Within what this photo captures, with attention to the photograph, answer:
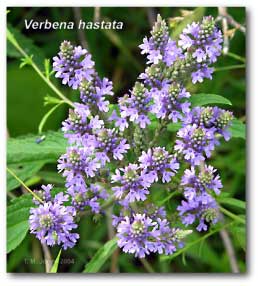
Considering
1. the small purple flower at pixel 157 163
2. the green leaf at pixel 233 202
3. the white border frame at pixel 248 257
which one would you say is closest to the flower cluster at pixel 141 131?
the small purple flower at pixel 157 163

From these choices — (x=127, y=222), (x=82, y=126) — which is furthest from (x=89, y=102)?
(x=127, y=222)

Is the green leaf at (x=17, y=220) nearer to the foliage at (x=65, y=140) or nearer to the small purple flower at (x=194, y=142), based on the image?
the foliage at (x=65, y=140)

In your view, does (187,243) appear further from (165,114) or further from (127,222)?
(165,114)

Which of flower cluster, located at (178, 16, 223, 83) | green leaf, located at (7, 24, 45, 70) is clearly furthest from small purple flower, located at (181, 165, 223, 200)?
green leaf, located at (7, 24, 45, 70)

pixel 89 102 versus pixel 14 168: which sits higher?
pixel 89 102
